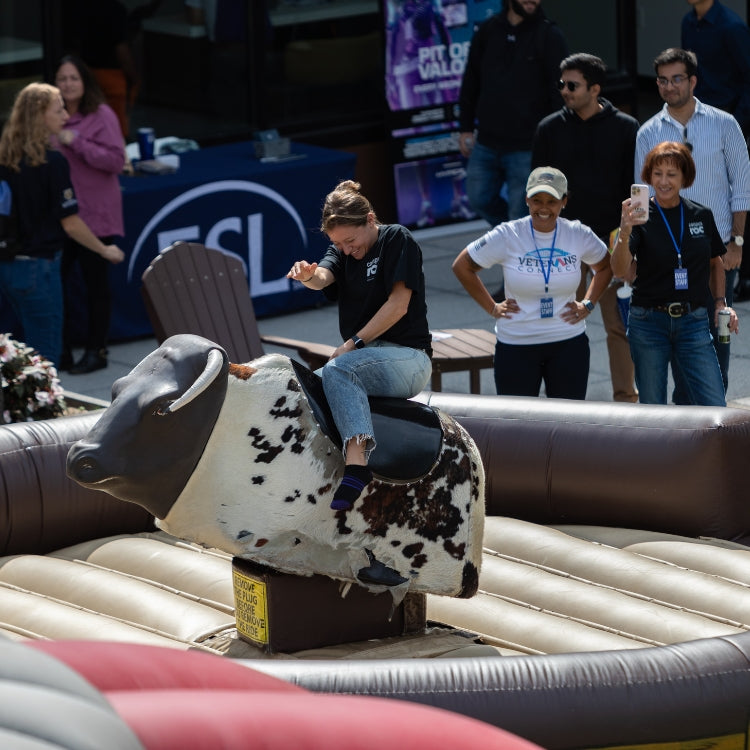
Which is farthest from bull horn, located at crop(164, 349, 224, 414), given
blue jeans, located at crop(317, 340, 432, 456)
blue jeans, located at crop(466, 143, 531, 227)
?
blue jeans, located at crop(466, 143, 531, 227)

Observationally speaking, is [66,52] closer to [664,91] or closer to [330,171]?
[330,171]

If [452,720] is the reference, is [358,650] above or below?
below

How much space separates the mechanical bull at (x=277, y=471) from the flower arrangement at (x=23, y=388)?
273 centimetres

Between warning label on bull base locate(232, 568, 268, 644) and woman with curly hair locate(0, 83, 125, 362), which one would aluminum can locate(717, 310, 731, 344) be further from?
woman with curly hair locate(0, 83, 125, 362)

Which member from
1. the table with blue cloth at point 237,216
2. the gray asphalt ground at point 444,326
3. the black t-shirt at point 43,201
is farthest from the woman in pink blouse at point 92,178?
the black t-shirt at point 43,201

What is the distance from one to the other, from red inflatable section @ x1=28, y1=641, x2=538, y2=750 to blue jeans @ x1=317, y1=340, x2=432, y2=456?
251cm

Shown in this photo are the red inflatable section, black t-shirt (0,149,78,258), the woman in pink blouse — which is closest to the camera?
the red inflatable section

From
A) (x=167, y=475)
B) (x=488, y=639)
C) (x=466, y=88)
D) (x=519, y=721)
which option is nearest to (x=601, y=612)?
(x=488, y=639)

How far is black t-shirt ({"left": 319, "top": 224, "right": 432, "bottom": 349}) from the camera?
18.1ft

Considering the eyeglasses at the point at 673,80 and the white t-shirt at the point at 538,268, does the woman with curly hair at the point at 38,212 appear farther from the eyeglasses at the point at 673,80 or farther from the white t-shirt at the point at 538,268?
the eyeglasses at the point at 673,80

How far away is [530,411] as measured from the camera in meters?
7.16

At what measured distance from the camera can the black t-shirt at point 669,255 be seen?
746 cm

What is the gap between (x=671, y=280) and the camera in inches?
294

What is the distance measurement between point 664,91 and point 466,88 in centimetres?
296
